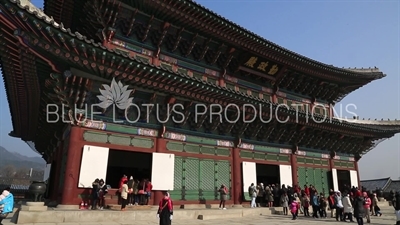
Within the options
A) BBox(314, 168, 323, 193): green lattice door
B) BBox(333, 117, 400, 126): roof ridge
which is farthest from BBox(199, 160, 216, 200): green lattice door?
BBox(333, 117, 400, 126): roof ridge

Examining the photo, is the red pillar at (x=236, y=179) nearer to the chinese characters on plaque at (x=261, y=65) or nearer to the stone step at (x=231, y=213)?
the stone step at (x=231, y=213)

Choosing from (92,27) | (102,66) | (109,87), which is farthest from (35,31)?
(92,27)

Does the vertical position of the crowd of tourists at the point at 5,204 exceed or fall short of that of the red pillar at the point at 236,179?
it falls short

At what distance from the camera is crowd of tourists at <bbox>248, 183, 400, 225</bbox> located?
50.3 feet

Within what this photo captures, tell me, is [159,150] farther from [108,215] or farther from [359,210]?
[359,210]

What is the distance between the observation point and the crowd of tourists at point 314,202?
1532 cm

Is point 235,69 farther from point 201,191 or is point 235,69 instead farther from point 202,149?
point 201,191

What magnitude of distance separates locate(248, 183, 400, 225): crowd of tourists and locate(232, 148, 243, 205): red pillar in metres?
0.71

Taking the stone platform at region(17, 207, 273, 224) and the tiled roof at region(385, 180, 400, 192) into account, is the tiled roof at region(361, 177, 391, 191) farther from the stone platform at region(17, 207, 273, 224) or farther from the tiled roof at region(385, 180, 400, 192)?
the stone platform at region(17, 207, 273, 224)

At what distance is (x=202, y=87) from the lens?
14.5m

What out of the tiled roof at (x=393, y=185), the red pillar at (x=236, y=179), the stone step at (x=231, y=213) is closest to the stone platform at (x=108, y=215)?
the stone step at (x=231, y=213)

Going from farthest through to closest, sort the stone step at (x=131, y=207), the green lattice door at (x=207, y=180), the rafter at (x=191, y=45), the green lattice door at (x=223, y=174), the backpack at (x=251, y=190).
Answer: the rafter at (x=191, y=45)
the backpack at (x=251, y=190)
the green lattice door at (x=223, y=174)
the green lattice door at (x=207, y=180)
the stone step at (x=131, y=207)

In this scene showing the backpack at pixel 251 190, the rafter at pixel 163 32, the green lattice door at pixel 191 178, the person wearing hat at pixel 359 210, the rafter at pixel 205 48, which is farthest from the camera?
the rafter at pixel 205 48

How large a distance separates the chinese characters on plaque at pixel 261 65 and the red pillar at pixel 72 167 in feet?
41.3
